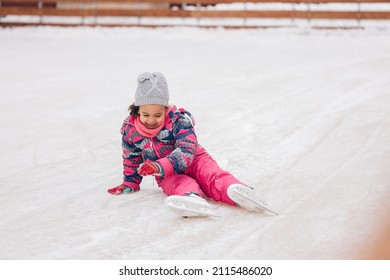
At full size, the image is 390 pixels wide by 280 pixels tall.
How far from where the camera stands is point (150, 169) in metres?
2.54

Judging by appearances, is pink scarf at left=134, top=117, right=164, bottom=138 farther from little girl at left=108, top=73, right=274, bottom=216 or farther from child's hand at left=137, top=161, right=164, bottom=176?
child's hand at left=137, top=161, right=164, bottom=176

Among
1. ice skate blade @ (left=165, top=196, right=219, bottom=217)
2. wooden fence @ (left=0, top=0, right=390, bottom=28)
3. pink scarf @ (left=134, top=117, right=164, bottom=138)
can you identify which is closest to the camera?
ice skate blade @ (left=165, top=196, right=219, bottom=217)

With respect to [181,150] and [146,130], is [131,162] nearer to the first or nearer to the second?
[146,130]

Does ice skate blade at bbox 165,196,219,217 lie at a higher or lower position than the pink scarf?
lower

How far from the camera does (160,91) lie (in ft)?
8.82

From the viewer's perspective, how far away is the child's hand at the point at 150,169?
252 centimetres

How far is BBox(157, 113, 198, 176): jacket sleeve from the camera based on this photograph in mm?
2639

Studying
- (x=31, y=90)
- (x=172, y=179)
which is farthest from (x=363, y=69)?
(x=172, y=179)

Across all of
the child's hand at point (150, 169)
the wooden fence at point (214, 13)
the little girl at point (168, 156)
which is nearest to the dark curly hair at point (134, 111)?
the little girl at point (168, 156)

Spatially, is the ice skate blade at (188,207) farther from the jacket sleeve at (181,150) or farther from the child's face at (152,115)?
the child's face at (152,115)

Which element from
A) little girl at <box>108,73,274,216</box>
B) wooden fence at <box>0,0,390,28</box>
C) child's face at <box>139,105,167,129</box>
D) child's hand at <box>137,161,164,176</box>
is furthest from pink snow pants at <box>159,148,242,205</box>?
wooden fence at <box>0,0,390,28</box>

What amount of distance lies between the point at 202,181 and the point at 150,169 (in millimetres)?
318

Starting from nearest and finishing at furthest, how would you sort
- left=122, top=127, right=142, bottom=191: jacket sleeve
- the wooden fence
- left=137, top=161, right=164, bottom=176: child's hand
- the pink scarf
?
left=137, top=161, right=164, bottom=176: child's hand, the pink scarf, left=122, top=127, right=142, bottom=191: jacket sleeve, the wooden fence

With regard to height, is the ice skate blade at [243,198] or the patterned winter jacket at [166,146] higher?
the patterned winter jacket at [166,146]
